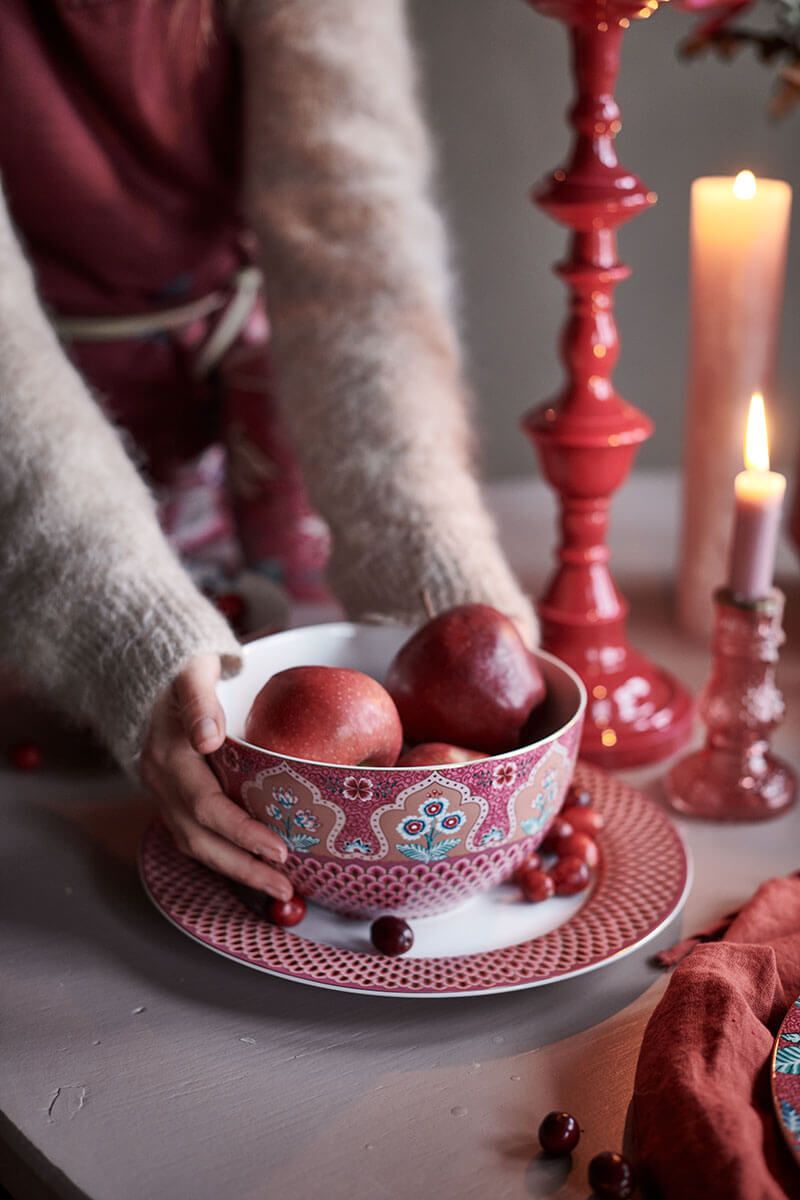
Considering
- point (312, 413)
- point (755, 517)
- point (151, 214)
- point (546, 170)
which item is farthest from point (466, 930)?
point (546, 170)

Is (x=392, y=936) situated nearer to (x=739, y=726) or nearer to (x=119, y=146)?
(x=739, y=726)

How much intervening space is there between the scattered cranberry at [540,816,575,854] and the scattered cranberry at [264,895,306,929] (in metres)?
0.13

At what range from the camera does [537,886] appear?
55 centimetres

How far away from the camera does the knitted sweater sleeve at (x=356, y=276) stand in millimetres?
725

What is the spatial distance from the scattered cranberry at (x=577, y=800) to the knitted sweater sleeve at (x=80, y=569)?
7.3 inches

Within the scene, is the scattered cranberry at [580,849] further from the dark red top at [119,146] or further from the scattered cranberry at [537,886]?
the dark red top at [119,146]

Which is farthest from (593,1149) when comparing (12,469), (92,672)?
(12,469)

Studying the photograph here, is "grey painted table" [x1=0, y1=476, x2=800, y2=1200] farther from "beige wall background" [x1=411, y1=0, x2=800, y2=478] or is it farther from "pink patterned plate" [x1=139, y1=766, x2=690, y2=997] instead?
"beige wall background" [x1=411, y1=0, x2=800, y2=478]

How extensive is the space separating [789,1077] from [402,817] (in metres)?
0.18

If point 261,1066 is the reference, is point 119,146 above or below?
above

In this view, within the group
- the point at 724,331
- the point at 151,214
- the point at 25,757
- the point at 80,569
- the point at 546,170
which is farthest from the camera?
the point at 546,170

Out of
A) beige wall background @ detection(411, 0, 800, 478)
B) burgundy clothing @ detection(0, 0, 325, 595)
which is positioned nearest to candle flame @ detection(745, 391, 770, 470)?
burgundy clothing @ detection(0, 0, 325, 595)

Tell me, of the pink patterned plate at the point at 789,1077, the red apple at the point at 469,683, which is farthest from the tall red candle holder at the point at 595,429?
the pink patterned plate at the point at 789,1077

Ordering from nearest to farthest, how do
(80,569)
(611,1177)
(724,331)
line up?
(611,1177) → (80,569) → (724,331)
